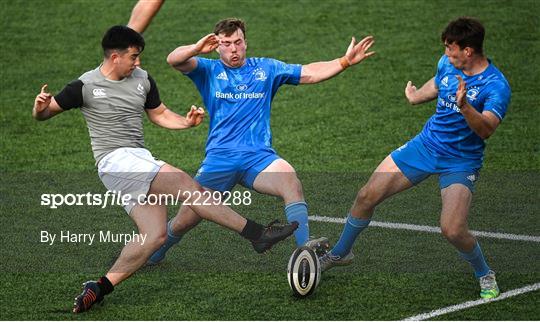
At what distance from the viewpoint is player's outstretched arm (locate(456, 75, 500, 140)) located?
29.1 ft

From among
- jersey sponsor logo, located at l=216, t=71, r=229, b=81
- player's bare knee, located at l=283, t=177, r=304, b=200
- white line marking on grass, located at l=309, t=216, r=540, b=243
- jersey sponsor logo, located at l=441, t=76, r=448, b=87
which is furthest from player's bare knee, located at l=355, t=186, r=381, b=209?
white line marking on grass, located at l=309, t=216, r=540, b=243

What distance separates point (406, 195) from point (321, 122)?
267cm

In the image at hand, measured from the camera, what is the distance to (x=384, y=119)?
15.0m

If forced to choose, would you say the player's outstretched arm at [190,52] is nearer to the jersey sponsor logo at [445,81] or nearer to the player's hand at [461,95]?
the jersey sponsor logo at [445,81]

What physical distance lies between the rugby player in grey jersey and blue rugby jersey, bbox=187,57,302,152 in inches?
24.9

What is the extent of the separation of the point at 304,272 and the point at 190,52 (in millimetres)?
2073

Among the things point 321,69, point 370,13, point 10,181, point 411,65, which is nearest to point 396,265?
point 321,69

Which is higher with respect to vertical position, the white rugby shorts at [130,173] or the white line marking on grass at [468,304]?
the white rugby shorts at [130,173]

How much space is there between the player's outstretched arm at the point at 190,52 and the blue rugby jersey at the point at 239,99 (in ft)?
0.45

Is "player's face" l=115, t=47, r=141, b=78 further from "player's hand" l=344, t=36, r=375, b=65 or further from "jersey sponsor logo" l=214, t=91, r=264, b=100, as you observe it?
"player's hand" l=344, t=36, r=375, b=65

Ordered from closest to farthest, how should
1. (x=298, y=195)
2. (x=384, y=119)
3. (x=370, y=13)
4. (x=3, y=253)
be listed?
(x=298, y=195)
(x=3, y=253)
(x=384, y=119)
(x=370, y=13)

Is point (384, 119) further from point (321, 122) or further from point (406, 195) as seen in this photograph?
point (406, 195)

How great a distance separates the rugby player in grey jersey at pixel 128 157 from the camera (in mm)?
9266

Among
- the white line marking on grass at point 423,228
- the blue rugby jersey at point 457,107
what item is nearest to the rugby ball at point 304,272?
the blue rugby jersey at point 457,107
